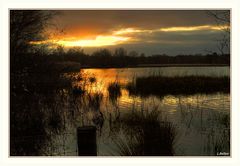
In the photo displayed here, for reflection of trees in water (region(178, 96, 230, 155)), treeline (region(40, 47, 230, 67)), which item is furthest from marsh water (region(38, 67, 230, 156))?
treeline (region(40, 47, 230, 67))

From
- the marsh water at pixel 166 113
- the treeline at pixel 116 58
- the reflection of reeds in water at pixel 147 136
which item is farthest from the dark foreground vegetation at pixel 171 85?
the reflection of reeds in water at pixel 147 136

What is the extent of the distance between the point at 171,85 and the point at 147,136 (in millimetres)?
1079

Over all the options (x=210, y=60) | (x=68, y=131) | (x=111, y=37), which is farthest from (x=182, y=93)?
(x=68, y=131)

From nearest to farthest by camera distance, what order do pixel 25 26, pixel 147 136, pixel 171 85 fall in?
pixel 147 136, pixel 25 26, pixel 171 85

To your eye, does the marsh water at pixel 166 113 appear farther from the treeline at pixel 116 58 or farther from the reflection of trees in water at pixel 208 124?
the treeline at pixel 116 58

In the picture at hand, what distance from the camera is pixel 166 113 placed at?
4.58 metres

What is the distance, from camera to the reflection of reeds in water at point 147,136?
3.96 metres

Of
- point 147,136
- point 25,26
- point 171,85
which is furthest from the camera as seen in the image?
point 171,85

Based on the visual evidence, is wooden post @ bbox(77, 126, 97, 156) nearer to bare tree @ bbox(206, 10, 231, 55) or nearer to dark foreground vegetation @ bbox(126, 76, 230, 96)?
dark foreground vegetation @ bbox(126, 76, 230, 96)

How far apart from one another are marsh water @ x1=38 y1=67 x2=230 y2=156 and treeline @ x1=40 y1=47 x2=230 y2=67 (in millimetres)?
106

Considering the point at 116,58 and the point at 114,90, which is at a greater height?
the point at 116,58

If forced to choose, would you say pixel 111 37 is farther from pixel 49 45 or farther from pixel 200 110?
pixel 200 110

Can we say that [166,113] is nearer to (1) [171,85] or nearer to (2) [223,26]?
(1) [171,85]

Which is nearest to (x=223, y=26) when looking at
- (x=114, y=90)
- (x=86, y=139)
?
(x=114, y=90)
